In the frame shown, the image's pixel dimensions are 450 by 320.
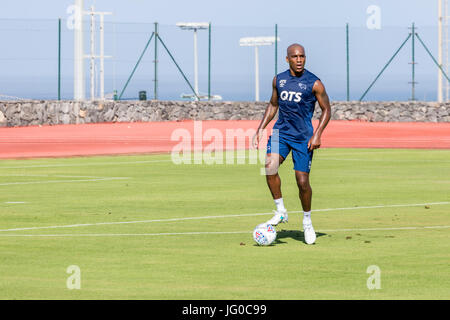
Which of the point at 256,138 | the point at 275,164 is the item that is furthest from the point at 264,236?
the point at 256,138

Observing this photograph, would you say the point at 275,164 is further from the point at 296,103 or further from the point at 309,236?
the point at 309,236

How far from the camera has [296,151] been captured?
530 inches

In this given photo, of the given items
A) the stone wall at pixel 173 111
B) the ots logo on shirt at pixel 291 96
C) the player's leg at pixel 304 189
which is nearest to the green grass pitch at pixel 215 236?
the player's leg at pixel 304 189

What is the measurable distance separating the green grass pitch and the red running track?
1058 cm

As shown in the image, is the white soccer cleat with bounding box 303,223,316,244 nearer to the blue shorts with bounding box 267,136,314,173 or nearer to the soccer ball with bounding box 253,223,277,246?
the soccer ball with bounding box 253,223,277,246

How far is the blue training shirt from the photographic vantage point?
1329 cm

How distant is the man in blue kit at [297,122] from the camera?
521 inches

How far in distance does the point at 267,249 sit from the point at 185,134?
32038mm

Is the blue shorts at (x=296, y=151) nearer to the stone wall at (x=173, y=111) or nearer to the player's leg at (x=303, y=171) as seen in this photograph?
the player's leg at (x=303, y=171)

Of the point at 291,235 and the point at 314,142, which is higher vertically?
the point at 314,142

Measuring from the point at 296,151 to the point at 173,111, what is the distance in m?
38.7

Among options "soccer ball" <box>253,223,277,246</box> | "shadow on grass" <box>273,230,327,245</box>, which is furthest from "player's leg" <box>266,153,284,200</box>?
"soccer ball" <box>253,223,277,246</box>
